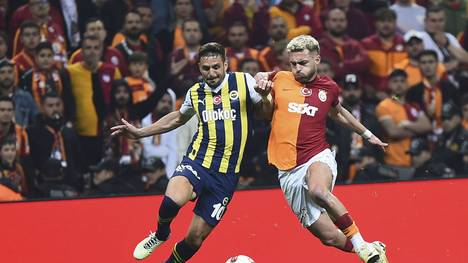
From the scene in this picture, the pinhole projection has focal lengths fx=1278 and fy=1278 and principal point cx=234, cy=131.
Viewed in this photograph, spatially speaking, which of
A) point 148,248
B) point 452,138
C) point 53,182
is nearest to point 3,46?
point 53,182

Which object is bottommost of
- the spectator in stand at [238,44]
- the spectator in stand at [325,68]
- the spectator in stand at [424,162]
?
the spectator in stand at [424,162]

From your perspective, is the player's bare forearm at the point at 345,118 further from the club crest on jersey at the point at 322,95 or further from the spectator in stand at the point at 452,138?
the spectator in stand at the point at 452,138

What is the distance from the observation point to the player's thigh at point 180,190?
9.49 metres

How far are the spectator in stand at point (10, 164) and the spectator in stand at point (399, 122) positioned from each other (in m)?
3.76

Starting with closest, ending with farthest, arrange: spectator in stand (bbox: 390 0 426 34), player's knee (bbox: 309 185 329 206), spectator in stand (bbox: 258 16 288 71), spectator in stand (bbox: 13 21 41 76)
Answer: player's knee (bbox: 309 185 329 206)
spectator in stand (bbox: 13 21 41 76)
spectator in stand (bbox: 258 16 288 71)
spectator in stand (bbox: 390 0 426 34)

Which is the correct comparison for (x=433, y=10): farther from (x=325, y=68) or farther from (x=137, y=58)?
(x=137, y=58)

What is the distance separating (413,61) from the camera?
1410 centimetres

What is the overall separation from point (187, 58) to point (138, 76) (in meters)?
0.59

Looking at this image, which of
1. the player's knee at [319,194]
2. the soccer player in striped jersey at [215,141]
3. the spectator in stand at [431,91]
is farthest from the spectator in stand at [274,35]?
the player's knee at [319,194]

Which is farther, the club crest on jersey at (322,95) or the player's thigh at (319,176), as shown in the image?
the club crest on jersey at (322,95)

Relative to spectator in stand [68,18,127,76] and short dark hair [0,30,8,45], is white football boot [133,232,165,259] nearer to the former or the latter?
spectator in stand [68,18,127,76]

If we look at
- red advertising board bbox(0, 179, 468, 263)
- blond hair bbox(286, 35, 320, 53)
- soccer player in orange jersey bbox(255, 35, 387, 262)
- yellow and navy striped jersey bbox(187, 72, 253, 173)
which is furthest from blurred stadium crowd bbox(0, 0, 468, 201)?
blond hair bbox(286, 35, 320, 53)

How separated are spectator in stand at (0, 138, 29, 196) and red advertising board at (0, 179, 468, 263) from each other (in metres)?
1.47

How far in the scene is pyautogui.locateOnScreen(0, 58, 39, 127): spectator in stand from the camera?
500 inches
